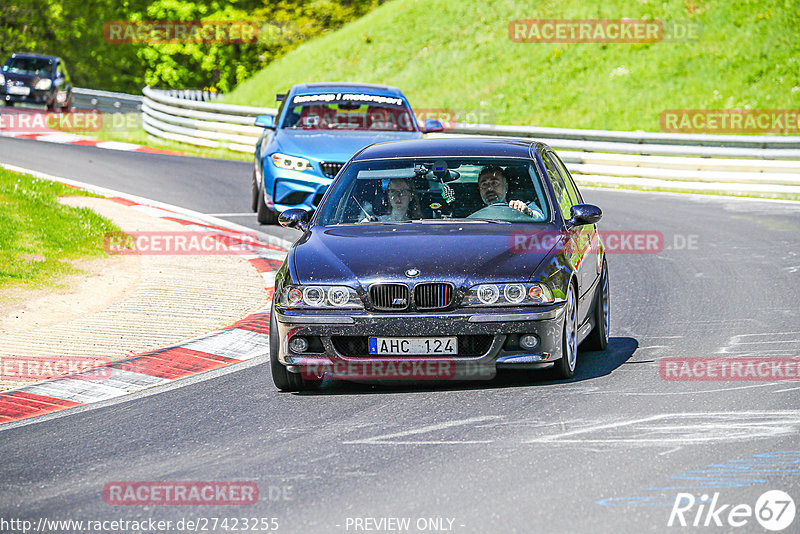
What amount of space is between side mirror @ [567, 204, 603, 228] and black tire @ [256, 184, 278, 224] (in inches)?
312

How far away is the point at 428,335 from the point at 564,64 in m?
29.3

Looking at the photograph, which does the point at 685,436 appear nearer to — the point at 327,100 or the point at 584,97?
the point at 327,100

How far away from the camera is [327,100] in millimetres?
17625

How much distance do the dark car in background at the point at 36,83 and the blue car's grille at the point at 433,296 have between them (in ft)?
106

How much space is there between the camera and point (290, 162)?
1584 centimetres

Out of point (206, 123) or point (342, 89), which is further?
point (206, 123)

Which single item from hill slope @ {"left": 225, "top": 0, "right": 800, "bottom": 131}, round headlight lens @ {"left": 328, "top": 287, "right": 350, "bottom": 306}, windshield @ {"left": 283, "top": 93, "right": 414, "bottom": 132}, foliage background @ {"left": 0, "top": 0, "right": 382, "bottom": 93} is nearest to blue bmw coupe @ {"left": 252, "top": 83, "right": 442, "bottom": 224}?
windshield @ {"left": 283, "top": 93, "right": 414, "bottom": 132}

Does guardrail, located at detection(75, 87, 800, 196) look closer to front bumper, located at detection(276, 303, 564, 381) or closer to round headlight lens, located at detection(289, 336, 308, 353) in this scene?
front bumper, located at detection(276, 303, 564, 381)

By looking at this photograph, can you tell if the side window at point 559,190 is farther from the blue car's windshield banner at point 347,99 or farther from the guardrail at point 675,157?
the guardrail at point 675,157

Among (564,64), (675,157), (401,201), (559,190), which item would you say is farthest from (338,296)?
(564,64)

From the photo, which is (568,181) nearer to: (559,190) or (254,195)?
(559,190)

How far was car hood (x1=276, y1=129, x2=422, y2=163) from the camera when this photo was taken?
15.8 metres

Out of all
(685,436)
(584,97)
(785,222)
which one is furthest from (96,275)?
(584,97)

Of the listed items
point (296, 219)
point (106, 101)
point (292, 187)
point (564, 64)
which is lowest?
point (106, 101)
